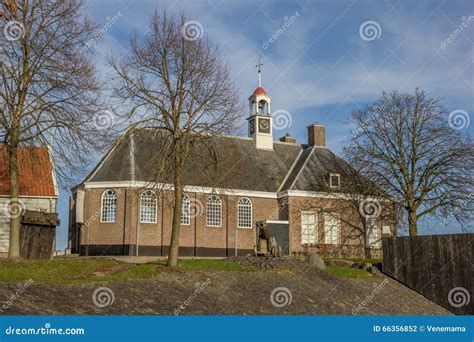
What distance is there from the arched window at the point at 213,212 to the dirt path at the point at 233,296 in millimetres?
13309

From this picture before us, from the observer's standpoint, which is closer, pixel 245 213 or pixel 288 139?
pixel 245 213

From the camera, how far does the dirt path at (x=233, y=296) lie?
1684 centimetres

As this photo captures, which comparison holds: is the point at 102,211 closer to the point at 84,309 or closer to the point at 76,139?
the point at 76,139

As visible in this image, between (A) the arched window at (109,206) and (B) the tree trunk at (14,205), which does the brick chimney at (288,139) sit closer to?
(A) the arched window at (109,206)

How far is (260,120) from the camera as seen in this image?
4559 cm

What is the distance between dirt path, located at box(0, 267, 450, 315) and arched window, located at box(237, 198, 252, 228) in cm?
1348

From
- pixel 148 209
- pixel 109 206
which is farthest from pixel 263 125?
pixel 109 206

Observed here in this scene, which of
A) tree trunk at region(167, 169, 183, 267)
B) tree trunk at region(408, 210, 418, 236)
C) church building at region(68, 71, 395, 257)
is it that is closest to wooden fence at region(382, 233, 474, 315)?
tree trunk at region(408, 210, 418, 236)

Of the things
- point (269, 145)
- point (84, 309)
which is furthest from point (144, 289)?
point (269, 145)

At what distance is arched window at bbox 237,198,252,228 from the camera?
1601 inches

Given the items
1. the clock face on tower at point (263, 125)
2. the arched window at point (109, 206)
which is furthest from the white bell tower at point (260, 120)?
the arched window at point (109, 206)

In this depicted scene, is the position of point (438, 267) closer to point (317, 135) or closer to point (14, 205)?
point (14, 205)

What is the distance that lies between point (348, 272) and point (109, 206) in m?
16.9

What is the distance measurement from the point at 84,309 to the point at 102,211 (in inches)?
850
